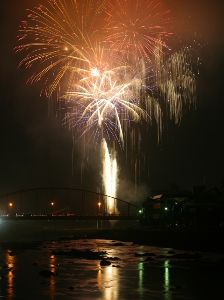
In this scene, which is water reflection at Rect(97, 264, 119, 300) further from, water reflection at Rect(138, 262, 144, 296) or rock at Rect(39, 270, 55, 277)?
rock at Rect(39, 270, 55, 277)

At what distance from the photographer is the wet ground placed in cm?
2608

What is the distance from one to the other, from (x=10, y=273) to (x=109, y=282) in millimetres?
7512

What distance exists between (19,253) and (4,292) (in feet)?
75.0

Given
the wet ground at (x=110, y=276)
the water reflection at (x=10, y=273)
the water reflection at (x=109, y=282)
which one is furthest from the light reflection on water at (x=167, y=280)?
the water reflection at (x=10, y=273)

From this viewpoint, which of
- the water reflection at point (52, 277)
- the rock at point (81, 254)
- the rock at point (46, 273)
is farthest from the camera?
the rock at point (81, 254)

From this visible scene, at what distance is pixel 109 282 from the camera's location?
1169 inches

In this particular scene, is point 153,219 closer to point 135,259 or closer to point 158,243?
point 158,243

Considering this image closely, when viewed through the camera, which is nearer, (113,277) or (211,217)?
(113,277)

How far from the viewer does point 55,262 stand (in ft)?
133

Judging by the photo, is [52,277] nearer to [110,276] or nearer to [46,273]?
[46,273]

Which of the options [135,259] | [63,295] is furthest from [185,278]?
[135,259]

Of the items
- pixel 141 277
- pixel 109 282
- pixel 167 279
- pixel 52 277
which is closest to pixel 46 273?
pixel 52 277

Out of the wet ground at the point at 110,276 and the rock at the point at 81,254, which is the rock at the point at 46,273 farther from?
the rock at the point at 81,254

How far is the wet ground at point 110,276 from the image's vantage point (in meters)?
26.1
